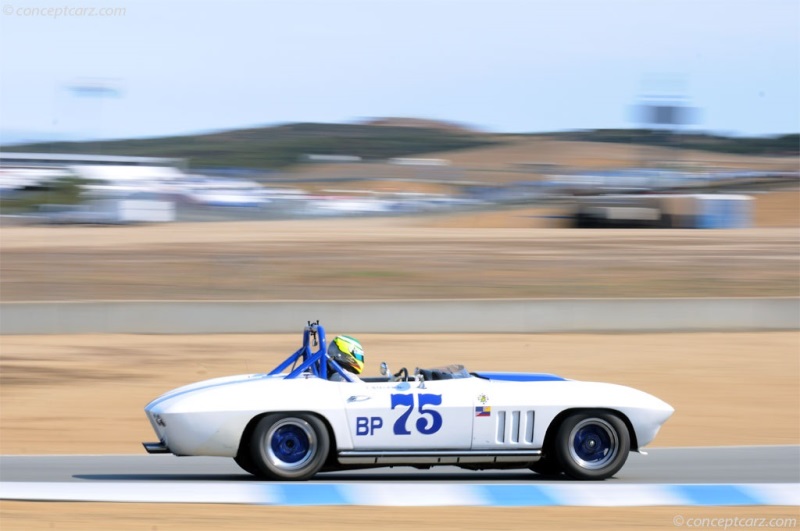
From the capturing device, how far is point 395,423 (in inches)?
269

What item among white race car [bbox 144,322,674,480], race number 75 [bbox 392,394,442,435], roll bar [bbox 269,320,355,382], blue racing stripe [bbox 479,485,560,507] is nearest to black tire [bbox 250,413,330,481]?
white race car [bbox 144,322,674,480]

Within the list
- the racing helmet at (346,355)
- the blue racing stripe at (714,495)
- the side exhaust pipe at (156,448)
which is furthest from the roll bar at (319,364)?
the blue racing stripe at (714,495)

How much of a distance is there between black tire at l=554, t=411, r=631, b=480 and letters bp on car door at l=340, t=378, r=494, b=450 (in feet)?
1.71

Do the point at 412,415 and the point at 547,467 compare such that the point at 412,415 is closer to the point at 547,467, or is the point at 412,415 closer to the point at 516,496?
the point at 516,496

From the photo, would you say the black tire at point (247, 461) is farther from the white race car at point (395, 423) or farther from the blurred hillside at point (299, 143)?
the blurred hillside at point (299, 143)

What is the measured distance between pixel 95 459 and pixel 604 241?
22.9 meters

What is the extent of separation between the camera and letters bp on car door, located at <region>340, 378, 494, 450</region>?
22.4 feet

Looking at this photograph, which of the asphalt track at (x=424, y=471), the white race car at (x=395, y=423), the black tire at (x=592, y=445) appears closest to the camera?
the white race car at (x=395, y=423)

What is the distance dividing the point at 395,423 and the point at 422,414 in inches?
7.2

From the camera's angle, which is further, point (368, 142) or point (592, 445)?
point (368, 142)

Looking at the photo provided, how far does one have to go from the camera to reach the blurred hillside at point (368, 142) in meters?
82.9

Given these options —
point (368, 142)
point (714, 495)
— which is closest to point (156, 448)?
point (714, 495)

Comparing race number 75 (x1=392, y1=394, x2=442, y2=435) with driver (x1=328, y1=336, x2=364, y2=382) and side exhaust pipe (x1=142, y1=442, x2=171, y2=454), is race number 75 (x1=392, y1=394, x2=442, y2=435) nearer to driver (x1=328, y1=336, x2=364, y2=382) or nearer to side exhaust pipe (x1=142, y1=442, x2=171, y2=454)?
driver (x1=328, y1=336, x2=364, y2=382)

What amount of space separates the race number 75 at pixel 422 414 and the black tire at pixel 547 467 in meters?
0.78
